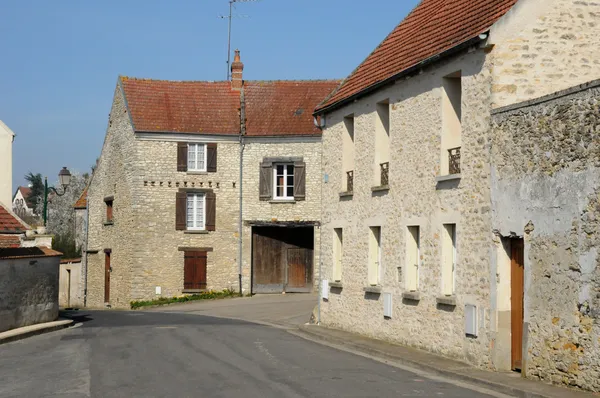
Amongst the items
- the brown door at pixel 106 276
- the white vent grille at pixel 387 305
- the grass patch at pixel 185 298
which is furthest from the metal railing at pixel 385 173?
the brown door at pixel 106 276

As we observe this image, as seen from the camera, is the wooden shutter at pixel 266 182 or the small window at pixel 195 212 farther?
the small window at pixel 195 212

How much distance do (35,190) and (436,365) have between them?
112 m

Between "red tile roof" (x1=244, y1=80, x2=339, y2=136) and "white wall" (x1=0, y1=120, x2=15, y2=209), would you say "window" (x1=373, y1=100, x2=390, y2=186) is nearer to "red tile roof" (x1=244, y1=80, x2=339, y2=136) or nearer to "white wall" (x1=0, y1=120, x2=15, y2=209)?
"white wall" (x1=0, y1=120, x2=15, y2=209)

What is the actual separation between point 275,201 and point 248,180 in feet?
5.22

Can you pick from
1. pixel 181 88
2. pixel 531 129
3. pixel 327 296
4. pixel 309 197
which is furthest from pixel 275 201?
pixel 531 129

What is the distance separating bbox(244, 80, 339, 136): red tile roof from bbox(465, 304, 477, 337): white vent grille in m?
25.4

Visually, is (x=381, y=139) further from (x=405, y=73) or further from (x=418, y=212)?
(x=418, y=212)

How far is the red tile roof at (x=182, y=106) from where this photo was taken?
137ft

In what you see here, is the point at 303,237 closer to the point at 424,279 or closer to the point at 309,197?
the point at 309,197

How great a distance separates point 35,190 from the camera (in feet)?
398

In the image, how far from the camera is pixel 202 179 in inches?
1644

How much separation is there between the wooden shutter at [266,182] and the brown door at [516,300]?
26.8 metres

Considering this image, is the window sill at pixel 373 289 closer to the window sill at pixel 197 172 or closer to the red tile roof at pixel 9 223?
the red tile roof at pixel 9 223

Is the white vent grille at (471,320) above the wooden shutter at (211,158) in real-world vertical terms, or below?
below
